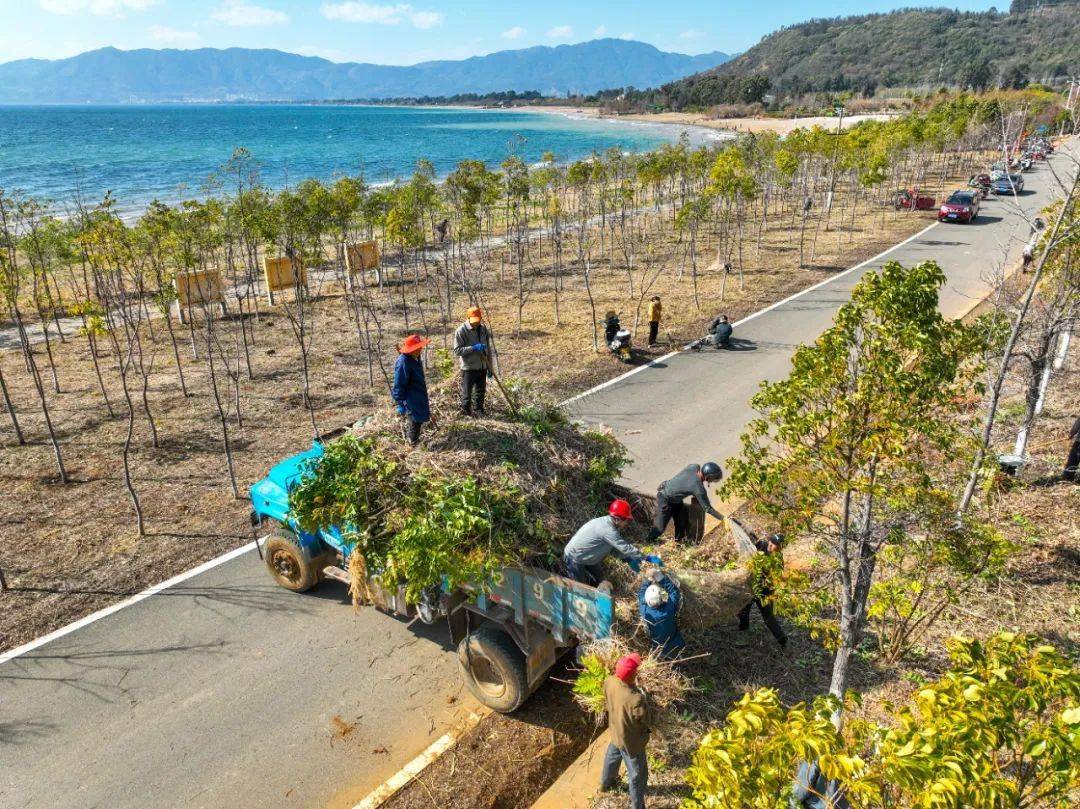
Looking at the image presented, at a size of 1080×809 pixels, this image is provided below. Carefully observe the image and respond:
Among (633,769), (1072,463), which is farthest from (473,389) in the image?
(1072,463)

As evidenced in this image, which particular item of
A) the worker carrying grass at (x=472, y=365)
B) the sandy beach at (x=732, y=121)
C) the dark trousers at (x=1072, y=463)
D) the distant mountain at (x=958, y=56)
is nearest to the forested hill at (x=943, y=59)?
the distant mountain at (x=958, y=56)

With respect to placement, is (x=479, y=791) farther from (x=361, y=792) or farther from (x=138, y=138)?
(x=138, y=138)

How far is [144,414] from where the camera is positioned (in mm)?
15516

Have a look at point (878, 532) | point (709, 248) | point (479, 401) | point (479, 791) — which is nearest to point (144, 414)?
point (479, 401)

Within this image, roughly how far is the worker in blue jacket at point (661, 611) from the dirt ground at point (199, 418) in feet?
23.4

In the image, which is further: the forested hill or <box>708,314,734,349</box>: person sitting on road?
the forested hill

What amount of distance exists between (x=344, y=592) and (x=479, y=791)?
12.5 ft

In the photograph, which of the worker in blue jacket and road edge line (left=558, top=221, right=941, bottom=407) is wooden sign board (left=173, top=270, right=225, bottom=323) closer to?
road edge line (left=558, top=221, right=941, bottom=407)

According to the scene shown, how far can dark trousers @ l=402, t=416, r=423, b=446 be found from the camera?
8.19 m

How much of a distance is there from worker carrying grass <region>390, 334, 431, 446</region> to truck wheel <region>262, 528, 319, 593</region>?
2.26m

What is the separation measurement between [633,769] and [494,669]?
193cm

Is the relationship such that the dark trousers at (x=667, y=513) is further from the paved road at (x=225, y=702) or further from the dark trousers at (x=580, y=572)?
the paved road at (x=225, y=702)

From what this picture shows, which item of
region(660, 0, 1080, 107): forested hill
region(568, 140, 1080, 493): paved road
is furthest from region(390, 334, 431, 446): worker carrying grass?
region(660, 0, 1080, 107): forested hill

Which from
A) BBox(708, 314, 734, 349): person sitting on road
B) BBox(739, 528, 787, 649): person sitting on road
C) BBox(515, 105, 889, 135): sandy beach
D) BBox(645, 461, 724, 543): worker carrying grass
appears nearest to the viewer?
BBox(739, 528, 787, 649): person sitting on road
